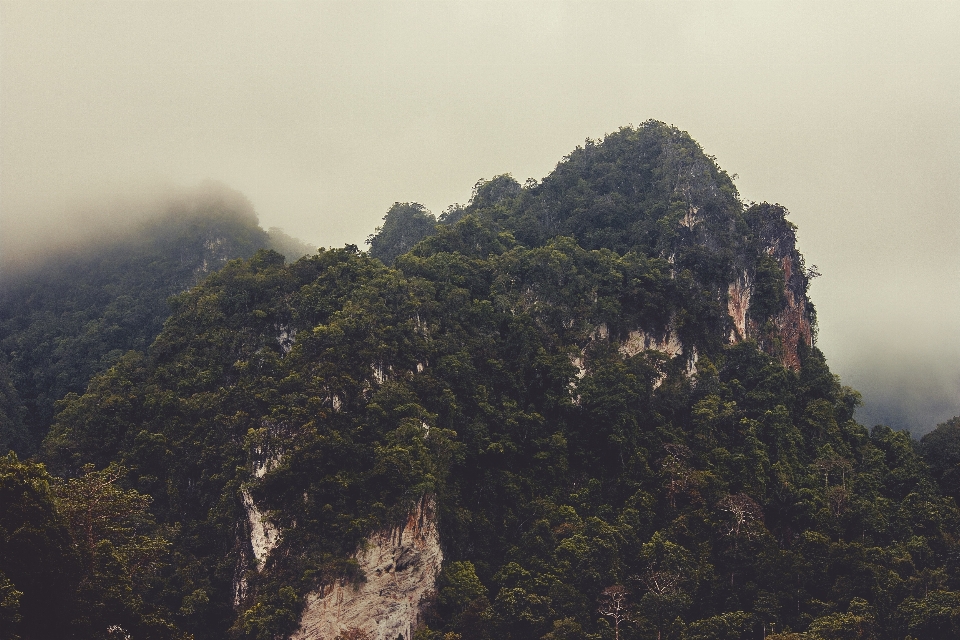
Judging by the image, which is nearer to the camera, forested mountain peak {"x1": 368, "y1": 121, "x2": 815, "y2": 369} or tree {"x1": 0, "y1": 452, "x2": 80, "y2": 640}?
tree {"x1": 0, "y1": 452, "x2": 80, "y2": 640}

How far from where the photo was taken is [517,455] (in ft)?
118

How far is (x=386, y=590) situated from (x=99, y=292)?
1476 inches

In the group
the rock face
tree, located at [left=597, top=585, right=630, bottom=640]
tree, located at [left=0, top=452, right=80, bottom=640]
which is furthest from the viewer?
→ tree, located at [left=597, top=585, right=630, bottom=640]

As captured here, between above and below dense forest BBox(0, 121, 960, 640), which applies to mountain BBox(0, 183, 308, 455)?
above

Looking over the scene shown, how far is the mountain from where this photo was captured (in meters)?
47.9

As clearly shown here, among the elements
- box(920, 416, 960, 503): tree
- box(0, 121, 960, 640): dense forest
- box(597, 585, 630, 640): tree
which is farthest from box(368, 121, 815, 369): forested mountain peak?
box(597, 585, 630, 640): tree

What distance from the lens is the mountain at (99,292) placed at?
47.9 m

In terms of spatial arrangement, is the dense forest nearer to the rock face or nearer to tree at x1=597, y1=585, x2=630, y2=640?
tree at x1=597, y1=585, x2=630, y2=640

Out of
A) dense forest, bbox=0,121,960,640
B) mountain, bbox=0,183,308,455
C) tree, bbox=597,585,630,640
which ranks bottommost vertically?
tree, bbox=597,585,630,640

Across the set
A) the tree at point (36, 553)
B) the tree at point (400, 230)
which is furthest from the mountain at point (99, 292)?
the tree at point (36, 553)

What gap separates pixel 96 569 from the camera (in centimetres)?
2006

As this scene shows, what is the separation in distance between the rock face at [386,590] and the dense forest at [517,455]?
344 millimetres

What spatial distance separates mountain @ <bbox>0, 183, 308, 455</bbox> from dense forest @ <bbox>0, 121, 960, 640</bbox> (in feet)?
7.41

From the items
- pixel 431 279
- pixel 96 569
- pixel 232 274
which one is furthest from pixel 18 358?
pixel 96 569
